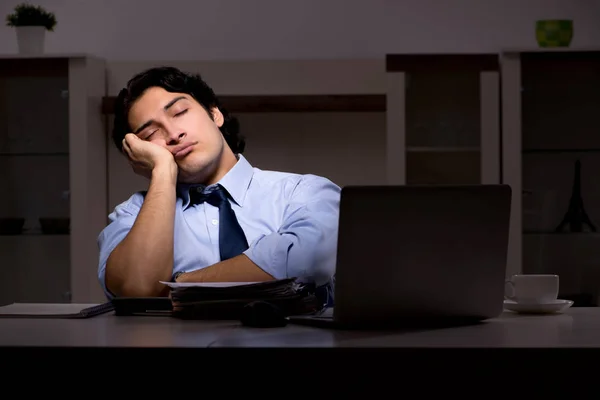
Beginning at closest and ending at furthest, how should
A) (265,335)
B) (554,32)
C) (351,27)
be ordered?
(265,335) < (554,32) < (351,27)

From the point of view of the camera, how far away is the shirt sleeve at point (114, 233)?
77.8 inches

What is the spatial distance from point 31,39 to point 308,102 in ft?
4.09

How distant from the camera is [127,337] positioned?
3.73 feet

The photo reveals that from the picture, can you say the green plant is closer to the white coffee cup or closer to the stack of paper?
the stack of paper

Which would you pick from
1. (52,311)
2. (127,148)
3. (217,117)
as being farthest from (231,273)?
(217,117)

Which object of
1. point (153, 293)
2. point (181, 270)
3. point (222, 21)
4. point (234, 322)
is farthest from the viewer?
point (222, 21)

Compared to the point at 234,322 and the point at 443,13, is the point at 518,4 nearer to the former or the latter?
the point at 443,13

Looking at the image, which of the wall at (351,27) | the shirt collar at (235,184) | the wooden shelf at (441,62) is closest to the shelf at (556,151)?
the wooden shelf at (441,62)

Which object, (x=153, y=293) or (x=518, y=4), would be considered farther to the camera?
(x=518, y=4)

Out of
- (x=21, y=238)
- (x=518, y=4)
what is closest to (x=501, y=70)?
(x=518, y=4)

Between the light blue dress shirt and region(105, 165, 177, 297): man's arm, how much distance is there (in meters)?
0.08

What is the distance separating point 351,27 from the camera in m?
3.87

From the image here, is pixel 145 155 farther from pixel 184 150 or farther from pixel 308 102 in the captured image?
pixel 308 102
